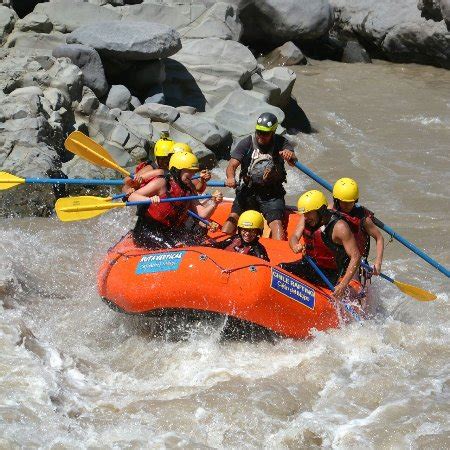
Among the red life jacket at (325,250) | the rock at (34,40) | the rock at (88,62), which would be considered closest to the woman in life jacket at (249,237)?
the red life jacket at (325,250)

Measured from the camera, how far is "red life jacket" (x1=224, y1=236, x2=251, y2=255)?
21.7ft

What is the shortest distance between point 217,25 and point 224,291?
7.81m

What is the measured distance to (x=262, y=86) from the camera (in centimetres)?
1236

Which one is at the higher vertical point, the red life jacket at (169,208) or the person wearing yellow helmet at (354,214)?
the person wearing yellow helmet at (354,214)

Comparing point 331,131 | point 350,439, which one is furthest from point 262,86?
point 350,439

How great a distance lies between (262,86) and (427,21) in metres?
4.91

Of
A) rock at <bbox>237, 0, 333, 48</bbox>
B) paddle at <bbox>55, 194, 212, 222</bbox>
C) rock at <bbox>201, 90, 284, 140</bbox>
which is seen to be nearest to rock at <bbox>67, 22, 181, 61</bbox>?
rock at <bbox>201, 90, 284, 140</bbox>

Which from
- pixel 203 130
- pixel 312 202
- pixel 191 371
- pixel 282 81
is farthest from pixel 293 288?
pixel 282 81

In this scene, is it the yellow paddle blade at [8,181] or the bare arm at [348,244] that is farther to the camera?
the yellow paddle blade at [8,181]

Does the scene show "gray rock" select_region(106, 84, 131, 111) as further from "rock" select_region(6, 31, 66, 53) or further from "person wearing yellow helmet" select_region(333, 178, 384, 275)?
"person wearing yellow helmet" select_region(333, 178, 384, 275)

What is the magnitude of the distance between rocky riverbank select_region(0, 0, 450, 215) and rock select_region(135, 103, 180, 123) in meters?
0.01

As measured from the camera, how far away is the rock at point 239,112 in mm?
11539

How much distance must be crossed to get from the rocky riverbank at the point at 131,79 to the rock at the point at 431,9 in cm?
25

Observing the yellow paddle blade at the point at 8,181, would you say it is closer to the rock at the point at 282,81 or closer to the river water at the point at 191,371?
the river water at the point at 191,371
